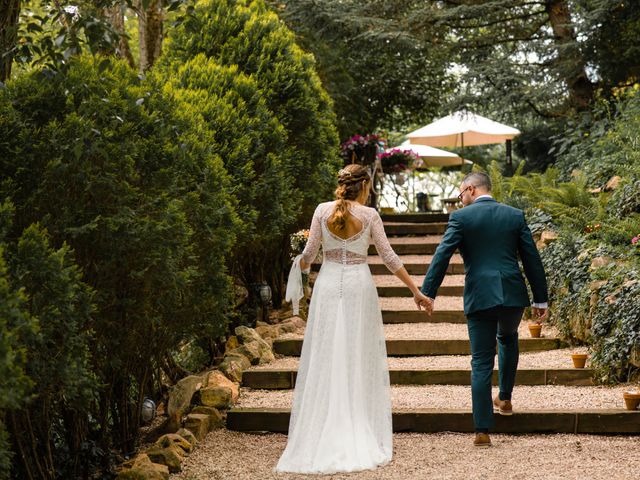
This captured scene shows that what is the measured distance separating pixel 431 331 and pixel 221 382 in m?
2.97

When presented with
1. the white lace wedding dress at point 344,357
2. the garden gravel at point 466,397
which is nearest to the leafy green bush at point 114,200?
the white lace wedding dress at point 344,357

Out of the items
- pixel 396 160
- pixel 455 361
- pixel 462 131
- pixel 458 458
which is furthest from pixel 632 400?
pixel 396 160

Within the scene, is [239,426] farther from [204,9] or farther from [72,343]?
[204,9]

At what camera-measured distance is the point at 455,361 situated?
8250mm

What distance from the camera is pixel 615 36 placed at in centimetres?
1316

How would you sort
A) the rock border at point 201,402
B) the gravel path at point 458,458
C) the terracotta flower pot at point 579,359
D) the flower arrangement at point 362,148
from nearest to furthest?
the gravel path at point 458,458, the rock border at point 201,402, the terracotta flower pot at point 579,359, the flower arrangement at point 362,148

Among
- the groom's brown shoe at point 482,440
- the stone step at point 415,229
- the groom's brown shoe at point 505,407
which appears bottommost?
the groom's brown shoe at point 482,440

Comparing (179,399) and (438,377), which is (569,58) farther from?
(179,399)

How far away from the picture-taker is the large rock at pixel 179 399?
6320 millimetres

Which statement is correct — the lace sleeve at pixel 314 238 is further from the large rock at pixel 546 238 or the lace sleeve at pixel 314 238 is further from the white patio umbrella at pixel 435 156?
the white patio umbrella at pixel 435 156

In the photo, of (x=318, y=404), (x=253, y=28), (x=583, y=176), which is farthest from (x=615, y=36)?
(x=318, y=404)

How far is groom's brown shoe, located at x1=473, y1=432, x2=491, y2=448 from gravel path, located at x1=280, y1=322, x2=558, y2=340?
2.92 metres

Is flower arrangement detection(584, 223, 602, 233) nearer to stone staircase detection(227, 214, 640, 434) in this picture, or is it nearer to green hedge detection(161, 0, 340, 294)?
stone staircase detection(227, 214, 640, 434)

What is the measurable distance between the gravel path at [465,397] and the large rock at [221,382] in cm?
8
